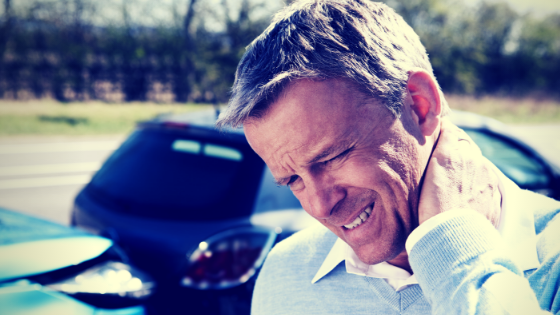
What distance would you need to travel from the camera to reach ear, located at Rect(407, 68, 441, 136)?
110 centimetres

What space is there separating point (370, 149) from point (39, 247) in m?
1.69

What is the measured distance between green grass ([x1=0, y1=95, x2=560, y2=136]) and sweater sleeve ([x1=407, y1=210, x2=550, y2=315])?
12841 mm

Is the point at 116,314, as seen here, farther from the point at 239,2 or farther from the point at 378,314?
the point at 239,2

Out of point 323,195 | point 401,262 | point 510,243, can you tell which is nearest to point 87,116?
point 323,195

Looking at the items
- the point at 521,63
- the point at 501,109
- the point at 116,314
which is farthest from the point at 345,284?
the point at 521,63

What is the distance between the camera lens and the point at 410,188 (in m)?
1.05

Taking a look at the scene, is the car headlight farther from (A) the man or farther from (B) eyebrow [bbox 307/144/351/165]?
(B) eyebrow [bbox 307/144/351/165]

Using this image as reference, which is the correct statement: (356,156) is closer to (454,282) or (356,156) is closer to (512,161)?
(454,282)

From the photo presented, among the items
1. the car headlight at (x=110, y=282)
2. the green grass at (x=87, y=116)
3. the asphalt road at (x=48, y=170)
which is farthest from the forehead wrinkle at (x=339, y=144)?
the green grass at (x=87, y=116)

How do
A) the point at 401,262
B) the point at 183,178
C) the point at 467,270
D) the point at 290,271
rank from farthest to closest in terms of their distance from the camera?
the point at 183,178, the point at 290,271, the point at 401,262, the point at 467,270

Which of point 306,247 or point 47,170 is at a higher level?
point 306,247

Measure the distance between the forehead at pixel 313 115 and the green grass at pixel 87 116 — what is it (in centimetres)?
1247

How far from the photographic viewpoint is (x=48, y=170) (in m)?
8.06

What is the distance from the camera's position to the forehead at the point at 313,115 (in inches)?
40.5
